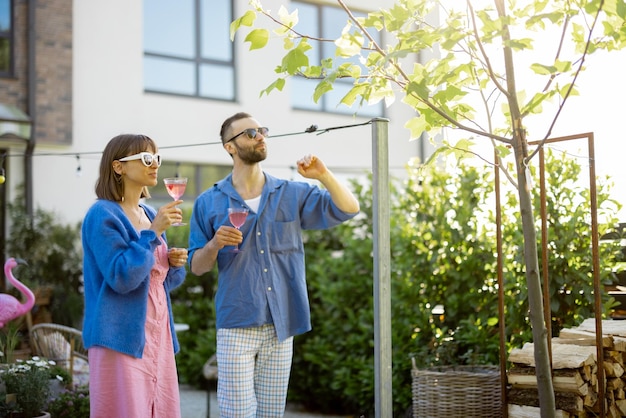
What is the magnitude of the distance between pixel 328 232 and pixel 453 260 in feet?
6.77

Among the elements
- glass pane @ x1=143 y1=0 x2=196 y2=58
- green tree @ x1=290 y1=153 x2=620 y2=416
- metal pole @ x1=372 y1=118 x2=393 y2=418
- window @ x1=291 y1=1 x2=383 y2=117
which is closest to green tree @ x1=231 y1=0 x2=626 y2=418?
metal pole @ x1=372 y1=118 x2=393 y2=418

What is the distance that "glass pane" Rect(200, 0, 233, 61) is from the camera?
452 inches

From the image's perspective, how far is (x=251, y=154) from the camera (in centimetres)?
362

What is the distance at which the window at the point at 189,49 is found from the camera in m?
11.0

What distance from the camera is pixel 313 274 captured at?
714cm

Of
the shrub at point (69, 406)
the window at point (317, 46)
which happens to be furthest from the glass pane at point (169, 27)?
the shrub at point (69, 406)

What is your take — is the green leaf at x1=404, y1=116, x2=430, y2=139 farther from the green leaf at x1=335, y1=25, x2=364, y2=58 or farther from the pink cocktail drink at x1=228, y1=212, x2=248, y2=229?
the pink cocktail drink at x1=228, y1=212, x2=248, y2=229

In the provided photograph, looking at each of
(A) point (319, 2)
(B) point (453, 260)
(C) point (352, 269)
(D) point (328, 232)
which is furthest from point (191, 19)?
(B) point (453, 260)

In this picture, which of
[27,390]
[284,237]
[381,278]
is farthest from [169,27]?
[381,278]

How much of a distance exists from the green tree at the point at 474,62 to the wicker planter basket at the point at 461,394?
1710 mm

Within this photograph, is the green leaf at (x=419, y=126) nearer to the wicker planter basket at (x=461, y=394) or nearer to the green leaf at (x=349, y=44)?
the green leaf at (x=349, y=44)

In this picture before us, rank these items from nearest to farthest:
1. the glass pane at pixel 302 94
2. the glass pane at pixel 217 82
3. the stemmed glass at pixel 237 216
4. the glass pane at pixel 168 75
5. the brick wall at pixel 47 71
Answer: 1. the stemmed glass at pixel 237 216
2. the brick wall at pixel 47 71
3. the glass pane at pixel 168 75
4. the glass pane at pixel 217 82
5. the glass pane at pixel 302 94

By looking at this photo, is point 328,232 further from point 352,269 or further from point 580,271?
point 580,271

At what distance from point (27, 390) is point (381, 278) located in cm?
240
